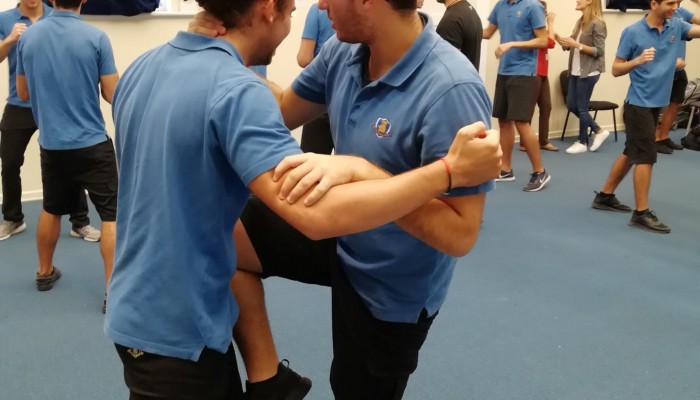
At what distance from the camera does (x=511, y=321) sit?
3117 mm

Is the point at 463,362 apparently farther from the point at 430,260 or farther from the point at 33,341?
the point at 33,341

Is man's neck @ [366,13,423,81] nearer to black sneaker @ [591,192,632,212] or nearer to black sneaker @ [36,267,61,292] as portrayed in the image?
black sneaker @ [36,267,61,292]

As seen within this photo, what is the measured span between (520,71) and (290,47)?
2020mm

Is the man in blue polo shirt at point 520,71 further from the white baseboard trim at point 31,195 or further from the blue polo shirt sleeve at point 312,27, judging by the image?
the white baseboard trim at point 31,195

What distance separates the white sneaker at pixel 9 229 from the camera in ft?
13.7

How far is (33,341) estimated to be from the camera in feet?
9.44

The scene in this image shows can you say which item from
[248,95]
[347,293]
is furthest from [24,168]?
[248,95]

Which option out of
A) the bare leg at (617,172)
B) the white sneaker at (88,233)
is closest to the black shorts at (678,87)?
the bare leg at (617,172)

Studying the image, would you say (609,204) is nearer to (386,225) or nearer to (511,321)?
(511,321)

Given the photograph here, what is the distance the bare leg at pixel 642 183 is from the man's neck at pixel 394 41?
11.5ft

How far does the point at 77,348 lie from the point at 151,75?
202cm

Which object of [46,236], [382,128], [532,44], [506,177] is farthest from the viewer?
[506,177]

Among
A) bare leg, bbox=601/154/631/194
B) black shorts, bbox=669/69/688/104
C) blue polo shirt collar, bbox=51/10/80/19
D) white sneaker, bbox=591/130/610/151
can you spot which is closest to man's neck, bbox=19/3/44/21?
blue polo shirt collar, bbox=51/10/80/19

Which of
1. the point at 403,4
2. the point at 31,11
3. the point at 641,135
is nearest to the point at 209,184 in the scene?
the point at 403,4
